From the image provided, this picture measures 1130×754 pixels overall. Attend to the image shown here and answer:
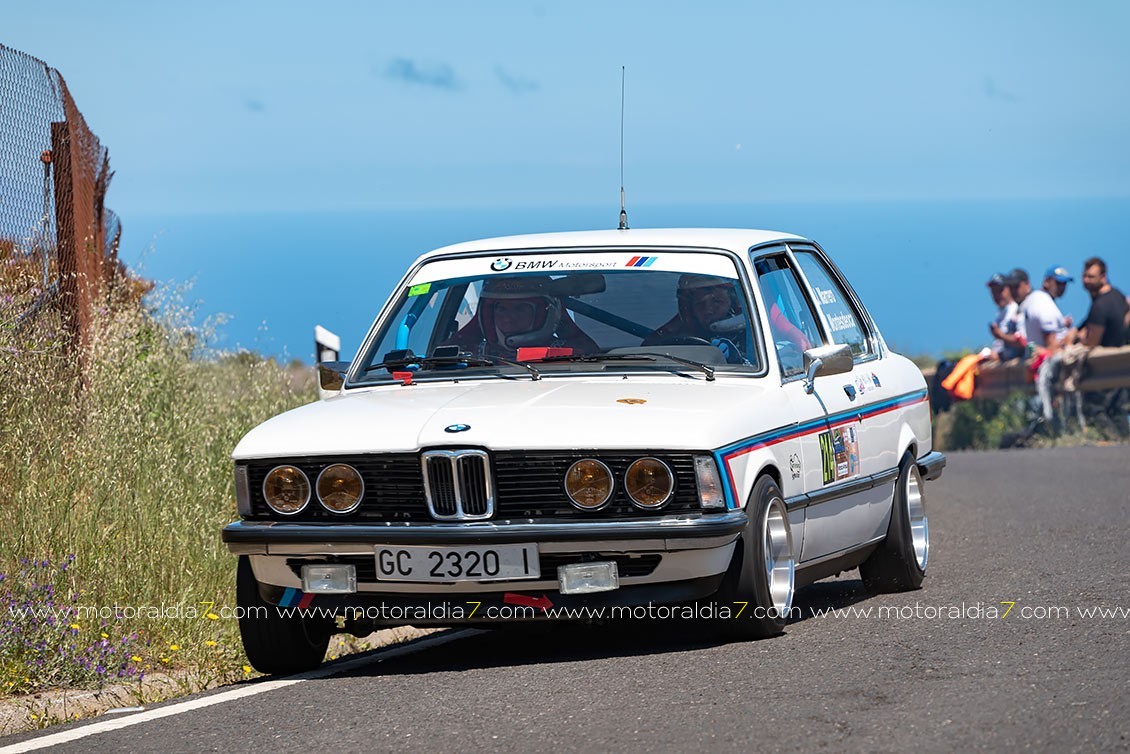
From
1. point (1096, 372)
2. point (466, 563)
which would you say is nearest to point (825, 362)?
point (466, 563)

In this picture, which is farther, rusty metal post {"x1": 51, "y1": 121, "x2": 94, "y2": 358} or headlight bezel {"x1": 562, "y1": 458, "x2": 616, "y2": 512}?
rusty metal post {"x1": 51, "y1": 121, "x2": 94, "y2": 358}

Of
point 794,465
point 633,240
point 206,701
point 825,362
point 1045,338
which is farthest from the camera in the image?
point 1045,338

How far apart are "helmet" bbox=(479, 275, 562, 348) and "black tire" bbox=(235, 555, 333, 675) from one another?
1697 millimetres

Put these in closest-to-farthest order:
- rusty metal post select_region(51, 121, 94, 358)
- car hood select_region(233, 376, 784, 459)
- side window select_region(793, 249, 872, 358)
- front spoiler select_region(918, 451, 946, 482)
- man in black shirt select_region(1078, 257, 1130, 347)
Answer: car hood select_region(233, 376, 784, 459) < side window select_region(793, 249, 872, 358) < front spoiler select_region(918, 451, 946, 482) < rusty metal post select_region(51, 121, 94, 358) < man in black shirt select_region(1078, 257, 1130, 347)

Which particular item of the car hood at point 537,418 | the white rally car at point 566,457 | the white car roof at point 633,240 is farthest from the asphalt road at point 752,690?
the white car roof at point 633,240

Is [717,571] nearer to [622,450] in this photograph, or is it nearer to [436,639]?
[622,450]

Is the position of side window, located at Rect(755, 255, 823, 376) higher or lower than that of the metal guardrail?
higher

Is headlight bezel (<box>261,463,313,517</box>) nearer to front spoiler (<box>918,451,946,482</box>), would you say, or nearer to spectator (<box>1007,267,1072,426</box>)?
front spoiler (<box>918,451,946,482</box>)

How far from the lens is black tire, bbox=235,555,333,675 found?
7.42 meters

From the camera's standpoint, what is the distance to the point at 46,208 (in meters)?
11.4

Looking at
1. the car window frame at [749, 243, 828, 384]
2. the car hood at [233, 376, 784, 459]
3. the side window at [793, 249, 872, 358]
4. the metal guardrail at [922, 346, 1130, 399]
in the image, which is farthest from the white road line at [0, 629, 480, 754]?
the metal guardrail at [922, 346, 1130, 399]

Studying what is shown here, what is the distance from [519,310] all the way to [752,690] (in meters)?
2.79

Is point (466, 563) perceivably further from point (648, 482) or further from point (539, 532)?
point (648, 482)

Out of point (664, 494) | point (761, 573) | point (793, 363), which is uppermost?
point (793, 363)
